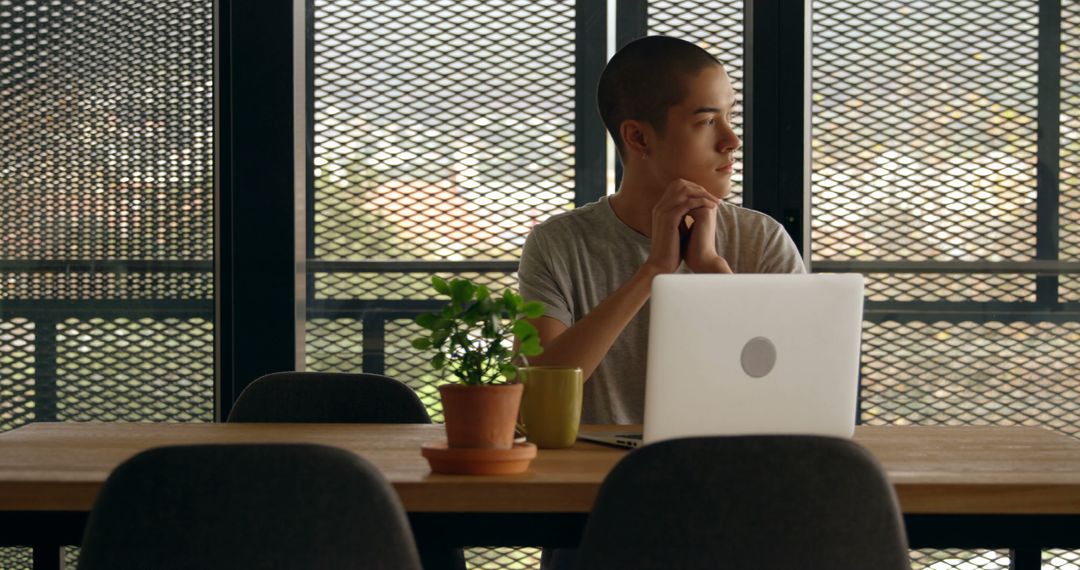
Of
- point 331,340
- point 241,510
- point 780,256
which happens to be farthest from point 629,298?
point 331,340

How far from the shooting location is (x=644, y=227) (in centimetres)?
239

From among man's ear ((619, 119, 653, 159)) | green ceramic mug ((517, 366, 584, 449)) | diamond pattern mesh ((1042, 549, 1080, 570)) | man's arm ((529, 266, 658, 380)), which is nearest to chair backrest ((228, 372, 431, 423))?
man's arm ((529, 266, 658, 380))

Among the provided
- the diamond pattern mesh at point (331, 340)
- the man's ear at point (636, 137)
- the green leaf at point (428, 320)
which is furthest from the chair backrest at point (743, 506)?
the diamond pattern mesh at point (331, 340)

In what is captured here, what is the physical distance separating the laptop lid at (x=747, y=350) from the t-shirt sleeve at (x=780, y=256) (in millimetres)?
782

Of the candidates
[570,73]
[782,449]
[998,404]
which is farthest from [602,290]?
[998,404]

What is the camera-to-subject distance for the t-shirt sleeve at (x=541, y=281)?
2287 millimetres

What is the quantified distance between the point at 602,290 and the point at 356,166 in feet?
3.58

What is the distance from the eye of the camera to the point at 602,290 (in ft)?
7.72

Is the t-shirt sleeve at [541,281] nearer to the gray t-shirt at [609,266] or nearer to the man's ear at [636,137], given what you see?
the gray t-shirt at [609,266]

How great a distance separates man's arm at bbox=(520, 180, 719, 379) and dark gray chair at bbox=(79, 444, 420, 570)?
0.97 meters

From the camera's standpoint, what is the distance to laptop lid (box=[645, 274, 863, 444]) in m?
1.53

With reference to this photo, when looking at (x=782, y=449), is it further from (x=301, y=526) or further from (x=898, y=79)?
(x=898, y=79)

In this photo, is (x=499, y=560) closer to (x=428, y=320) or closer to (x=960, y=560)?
(x=960, y=560)

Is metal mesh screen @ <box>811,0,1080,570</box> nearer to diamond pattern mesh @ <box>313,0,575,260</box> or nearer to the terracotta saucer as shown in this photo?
diamond pattern mesh @ <box>313,0,575,260</box>
